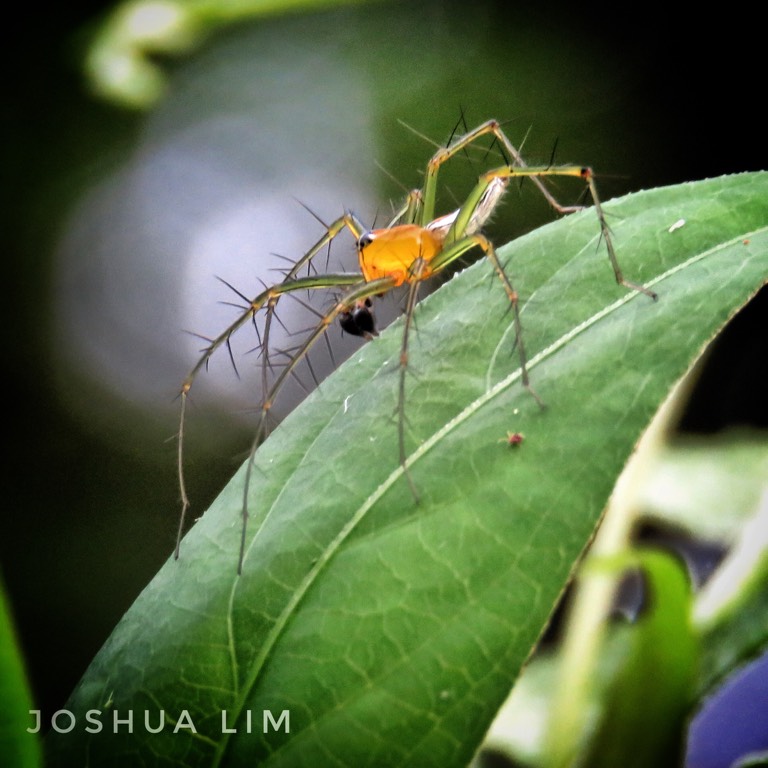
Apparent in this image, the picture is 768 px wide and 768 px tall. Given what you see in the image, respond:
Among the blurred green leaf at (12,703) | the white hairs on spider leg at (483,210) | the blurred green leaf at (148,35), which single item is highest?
the blurred green leaf at (148,35)

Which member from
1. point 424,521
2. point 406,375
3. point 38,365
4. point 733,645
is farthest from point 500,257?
point 38,365

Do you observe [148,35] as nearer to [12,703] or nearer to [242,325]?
[242,325]

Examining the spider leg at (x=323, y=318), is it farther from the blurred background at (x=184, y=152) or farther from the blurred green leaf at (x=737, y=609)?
the blurred background at (x=184, y=152)

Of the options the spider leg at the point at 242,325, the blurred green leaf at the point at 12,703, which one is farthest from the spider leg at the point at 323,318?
the blurred green leaf at the point at 12,703

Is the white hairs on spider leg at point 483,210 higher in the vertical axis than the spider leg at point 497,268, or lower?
higher

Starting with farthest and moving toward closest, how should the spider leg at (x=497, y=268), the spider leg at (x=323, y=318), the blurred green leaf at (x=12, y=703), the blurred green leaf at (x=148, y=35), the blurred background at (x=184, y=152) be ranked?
the blurred background at (x=184, y=152) → the blurred green leaf at (x=148, y=35) → the spider leg at (x=323, y=318) → the spider leg at (x=497, y=268) → the blurred green leaf at (x=12, y=703)

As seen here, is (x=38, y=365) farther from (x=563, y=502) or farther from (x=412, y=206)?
(x=563, y=502)

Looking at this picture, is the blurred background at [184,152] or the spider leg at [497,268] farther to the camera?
the blurred background at [184,152]
